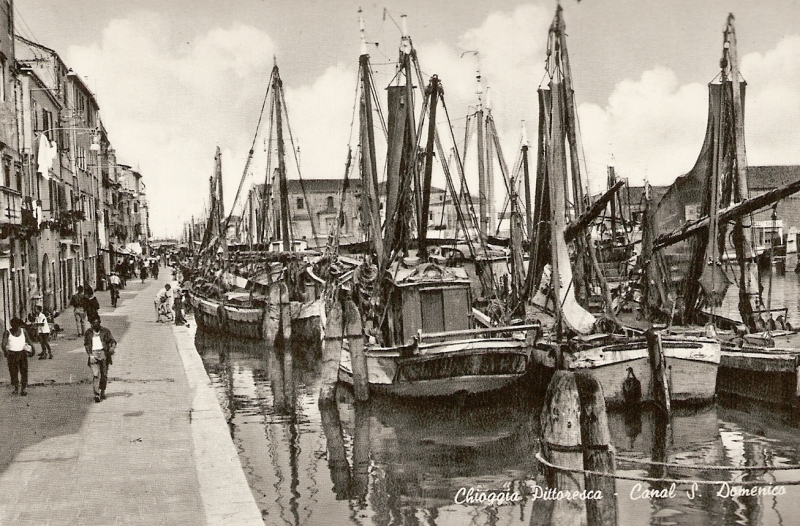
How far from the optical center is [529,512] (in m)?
11.6

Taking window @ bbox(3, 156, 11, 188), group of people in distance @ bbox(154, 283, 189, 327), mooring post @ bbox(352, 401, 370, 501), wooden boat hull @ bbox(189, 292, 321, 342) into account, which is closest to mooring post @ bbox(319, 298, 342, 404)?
mooring post @ bbox(352, 401, 370, 501)

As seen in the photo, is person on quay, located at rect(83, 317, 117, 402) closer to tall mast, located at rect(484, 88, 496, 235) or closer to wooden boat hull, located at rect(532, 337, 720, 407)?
wooden boat hull, located at rect(532, 337, 720, 407)

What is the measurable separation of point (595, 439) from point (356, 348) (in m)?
9.88

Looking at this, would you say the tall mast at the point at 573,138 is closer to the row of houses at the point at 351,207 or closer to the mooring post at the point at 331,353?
the mooring post at the point at 331,353

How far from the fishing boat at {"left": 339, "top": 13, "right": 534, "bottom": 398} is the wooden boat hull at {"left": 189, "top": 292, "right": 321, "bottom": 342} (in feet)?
24.5

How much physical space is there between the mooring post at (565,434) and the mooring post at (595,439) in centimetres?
17

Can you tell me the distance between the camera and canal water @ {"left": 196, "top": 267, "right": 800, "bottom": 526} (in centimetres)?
1153

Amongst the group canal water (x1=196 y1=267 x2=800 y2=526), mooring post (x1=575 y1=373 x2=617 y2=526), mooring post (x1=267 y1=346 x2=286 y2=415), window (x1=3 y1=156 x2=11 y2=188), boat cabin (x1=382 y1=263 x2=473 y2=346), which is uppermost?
window (x1=3 y1=156 x2=11 y2=188)

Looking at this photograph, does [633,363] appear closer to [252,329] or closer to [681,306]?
[681,306]

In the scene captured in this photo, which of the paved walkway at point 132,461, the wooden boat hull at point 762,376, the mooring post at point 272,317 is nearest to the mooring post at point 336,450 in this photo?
the paved walkway at point 132,461

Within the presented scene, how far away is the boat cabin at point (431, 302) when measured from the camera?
63.0 feet

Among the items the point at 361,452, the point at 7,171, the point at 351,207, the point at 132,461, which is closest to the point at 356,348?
the point at 361,452

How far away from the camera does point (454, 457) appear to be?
578 inches

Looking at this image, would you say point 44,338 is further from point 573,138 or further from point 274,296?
point 573,138
